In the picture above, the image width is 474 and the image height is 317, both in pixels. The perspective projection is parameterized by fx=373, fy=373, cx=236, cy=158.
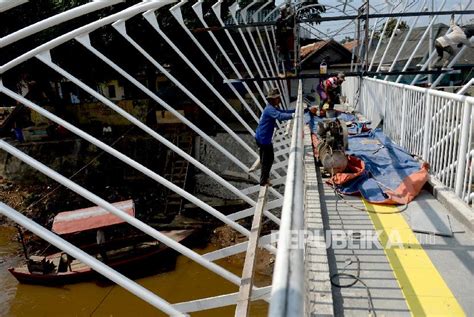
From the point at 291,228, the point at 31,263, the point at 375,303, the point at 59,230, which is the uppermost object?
the point at 291,228

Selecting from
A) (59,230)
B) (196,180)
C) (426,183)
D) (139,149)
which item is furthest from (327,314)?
(139,149)

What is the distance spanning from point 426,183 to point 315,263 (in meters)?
2.61

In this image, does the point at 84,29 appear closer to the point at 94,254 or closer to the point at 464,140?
the point at 464,140

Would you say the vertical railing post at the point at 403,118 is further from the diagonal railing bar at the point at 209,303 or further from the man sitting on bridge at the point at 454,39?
the diagonal railing bar at the point at 209,303

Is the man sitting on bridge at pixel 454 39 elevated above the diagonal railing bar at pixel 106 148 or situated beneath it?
elevated above

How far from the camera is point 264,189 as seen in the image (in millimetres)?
5113

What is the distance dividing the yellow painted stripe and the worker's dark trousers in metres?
1.51

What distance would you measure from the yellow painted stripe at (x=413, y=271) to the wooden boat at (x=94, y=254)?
10.2m

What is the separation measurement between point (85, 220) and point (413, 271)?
11.9m

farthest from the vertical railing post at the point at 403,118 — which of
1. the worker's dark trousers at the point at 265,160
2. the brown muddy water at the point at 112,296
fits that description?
the brown muddy water at the point at 112,296

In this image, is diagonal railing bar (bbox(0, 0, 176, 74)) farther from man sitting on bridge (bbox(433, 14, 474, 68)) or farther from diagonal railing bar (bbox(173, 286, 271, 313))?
man sitting on bridge (bbox(433, 14, 474, 68))

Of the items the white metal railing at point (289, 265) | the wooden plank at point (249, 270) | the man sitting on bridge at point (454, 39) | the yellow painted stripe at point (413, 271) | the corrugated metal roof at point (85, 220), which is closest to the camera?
the white metal railing at point (289, 265)

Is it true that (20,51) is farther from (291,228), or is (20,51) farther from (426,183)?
(291,228)

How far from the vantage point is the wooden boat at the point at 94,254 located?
1295cm
